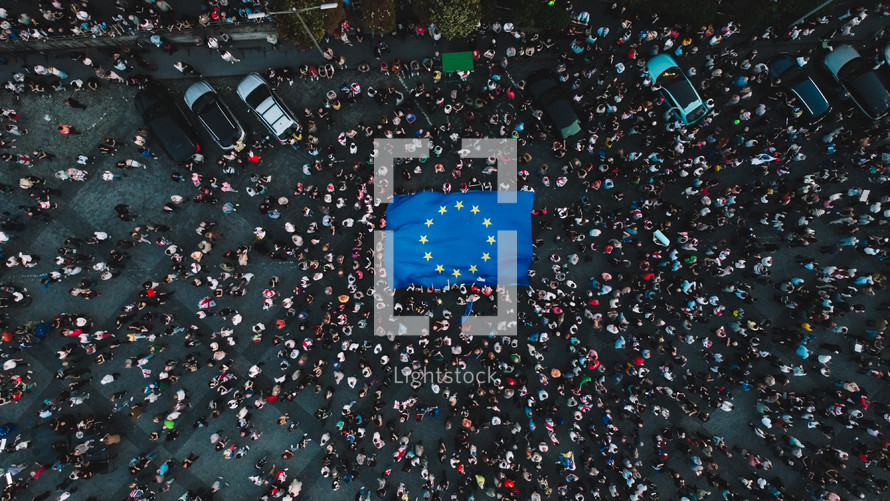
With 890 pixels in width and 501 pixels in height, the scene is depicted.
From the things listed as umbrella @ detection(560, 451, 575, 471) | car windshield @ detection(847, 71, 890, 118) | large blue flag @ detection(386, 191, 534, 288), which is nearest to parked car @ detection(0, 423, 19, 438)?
large blue flag @ detection(386, 191, 534, 288)

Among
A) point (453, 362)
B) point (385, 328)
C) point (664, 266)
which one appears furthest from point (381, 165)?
point (664, 266)

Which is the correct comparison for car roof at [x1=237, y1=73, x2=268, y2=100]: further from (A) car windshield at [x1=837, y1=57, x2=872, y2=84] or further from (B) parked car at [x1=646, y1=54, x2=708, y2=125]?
(A) car windshield at [x1=837, y1=57, x2=872, y2=84]

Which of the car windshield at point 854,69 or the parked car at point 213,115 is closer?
the parked car at point 213,115

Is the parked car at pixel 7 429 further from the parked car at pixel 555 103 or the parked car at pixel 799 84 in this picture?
the parked car at pixel 799 84

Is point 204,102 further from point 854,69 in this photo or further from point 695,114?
point 854,69

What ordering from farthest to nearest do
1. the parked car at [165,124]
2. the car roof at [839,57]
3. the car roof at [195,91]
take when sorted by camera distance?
the car roof at [839,57]
the car roof at [195,91]
the parked car at [165,124]

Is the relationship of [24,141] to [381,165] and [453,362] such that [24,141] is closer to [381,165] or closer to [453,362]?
[381,165]

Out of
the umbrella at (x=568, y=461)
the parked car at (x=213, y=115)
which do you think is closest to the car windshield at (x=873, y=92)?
the umbrella at (x=568, y=461)

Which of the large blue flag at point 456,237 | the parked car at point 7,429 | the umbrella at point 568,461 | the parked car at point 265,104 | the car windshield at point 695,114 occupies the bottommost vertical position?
the umbrella at point 568,461

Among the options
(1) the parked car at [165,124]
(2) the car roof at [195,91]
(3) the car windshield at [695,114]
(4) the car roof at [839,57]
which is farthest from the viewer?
(4) the car roof at [839,57]
